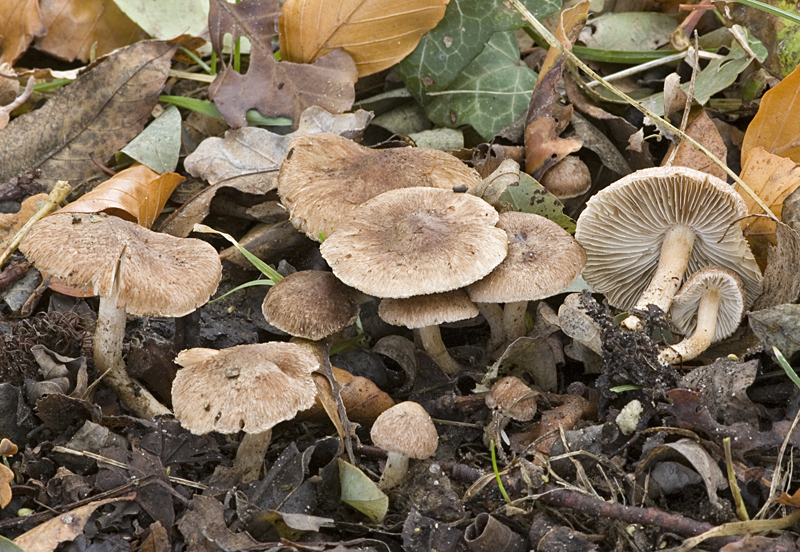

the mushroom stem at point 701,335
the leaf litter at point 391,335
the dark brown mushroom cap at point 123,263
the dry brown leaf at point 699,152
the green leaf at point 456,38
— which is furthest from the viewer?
the green leaf at point 456,38

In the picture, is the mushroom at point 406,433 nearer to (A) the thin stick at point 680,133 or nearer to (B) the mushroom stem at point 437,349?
(B) the mushroom stem at point 437,349

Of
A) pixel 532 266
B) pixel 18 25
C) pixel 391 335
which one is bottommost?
pixel 391 335

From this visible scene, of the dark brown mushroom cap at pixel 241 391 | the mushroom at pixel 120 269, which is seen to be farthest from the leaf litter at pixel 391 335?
the dark brown mushroom cap at pixel 241 391

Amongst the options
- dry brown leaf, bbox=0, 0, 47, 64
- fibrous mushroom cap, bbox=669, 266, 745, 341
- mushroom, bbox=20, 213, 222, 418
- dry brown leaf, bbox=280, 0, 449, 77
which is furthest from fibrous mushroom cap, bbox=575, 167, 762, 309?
dry brown leaf, bbox=0, 0, 47, 64

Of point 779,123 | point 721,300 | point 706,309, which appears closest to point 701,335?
point 706,309

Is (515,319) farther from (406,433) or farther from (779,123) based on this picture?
(779,123)
